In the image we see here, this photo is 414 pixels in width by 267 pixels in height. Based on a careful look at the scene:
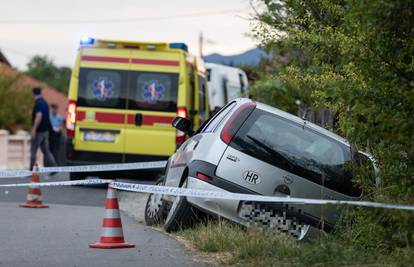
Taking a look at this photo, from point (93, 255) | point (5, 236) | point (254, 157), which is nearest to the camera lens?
point (93, 255)

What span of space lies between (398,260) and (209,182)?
278 centimetres

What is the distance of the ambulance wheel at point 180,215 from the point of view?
32.9 ft

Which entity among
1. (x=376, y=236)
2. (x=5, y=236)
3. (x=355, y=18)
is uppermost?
(x=355, y=18)

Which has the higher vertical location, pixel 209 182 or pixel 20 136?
pixel 209 182

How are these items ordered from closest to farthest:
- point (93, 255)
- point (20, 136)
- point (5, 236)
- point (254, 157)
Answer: point (93, 255) < point (254, 157) < point (5, 236) < point (20, 136)

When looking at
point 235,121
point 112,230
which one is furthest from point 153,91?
point 112,230

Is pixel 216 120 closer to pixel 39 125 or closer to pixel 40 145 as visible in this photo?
pixel 39 125

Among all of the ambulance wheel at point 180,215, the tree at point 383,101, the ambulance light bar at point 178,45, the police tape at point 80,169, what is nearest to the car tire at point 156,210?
the ambulance wheel at point 180,215

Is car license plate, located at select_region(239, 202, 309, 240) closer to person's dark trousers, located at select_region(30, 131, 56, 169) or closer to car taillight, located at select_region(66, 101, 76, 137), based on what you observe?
car taillight, located at select_region(66, 101, 76, 137)

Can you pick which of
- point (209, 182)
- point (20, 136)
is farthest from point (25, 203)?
point (20, 136)

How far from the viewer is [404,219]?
7176mm

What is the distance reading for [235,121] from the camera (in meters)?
9.75

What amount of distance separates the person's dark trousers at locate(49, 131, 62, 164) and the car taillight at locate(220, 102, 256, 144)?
48.9 feet

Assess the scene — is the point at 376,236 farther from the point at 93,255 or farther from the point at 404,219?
the point at 93,255
